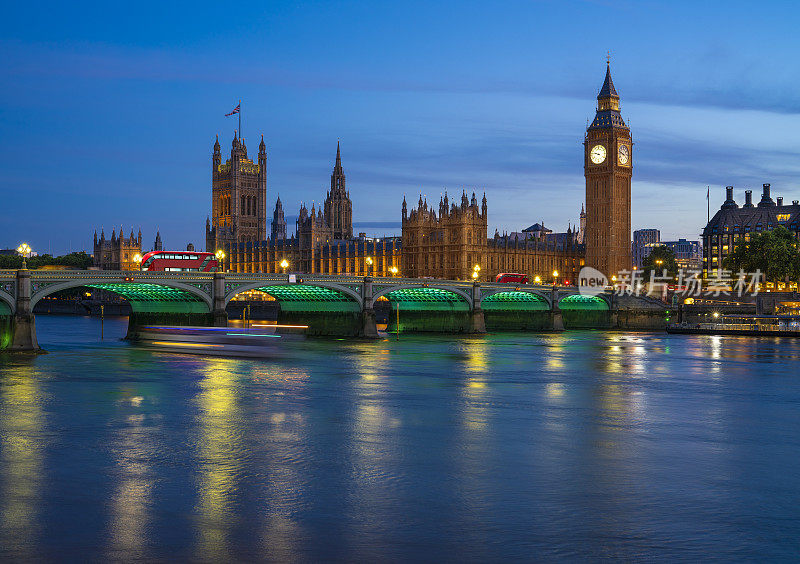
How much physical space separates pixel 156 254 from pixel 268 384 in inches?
1230

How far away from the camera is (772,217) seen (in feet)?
579

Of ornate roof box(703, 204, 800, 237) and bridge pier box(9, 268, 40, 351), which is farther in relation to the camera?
ornate roof box(703, 204, 800, 237)

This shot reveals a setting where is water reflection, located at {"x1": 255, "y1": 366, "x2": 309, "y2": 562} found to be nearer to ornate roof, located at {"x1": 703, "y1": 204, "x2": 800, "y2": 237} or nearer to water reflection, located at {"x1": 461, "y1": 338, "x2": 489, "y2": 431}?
water reflection, located at {"x1": 461, "y1": 338, "x2": 489, "y2": 431}

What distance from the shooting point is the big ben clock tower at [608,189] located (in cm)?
13938

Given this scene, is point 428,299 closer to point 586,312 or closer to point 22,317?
point 586,312

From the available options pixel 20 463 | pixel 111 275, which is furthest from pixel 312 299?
pixel 20 463

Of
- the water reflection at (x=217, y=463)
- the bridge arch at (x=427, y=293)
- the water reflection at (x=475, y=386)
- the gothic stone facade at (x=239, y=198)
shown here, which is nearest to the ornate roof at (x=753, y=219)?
the gothic stone facade at (x=239, y=198)

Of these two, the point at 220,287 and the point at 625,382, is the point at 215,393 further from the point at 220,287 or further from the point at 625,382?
the point at 220,287

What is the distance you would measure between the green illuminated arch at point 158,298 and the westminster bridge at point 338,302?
3.0 inches

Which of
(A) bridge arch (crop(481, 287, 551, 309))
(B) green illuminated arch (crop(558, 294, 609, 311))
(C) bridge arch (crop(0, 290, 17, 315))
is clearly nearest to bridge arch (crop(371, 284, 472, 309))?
→ (A) bridge arch (crop(481, 287, 551, 309))

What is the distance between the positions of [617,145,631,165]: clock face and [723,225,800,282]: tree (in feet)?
92.8

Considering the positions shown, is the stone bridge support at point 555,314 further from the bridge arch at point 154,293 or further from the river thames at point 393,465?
the river thames at point 393,465

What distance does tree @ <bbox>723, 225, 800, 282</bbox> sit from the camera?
11138 cm

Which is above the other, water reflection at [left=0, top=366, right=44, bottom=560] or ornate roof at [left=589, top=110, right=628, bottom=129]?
ornate roof at [left=589, top=110, right=628, bottom=129]
